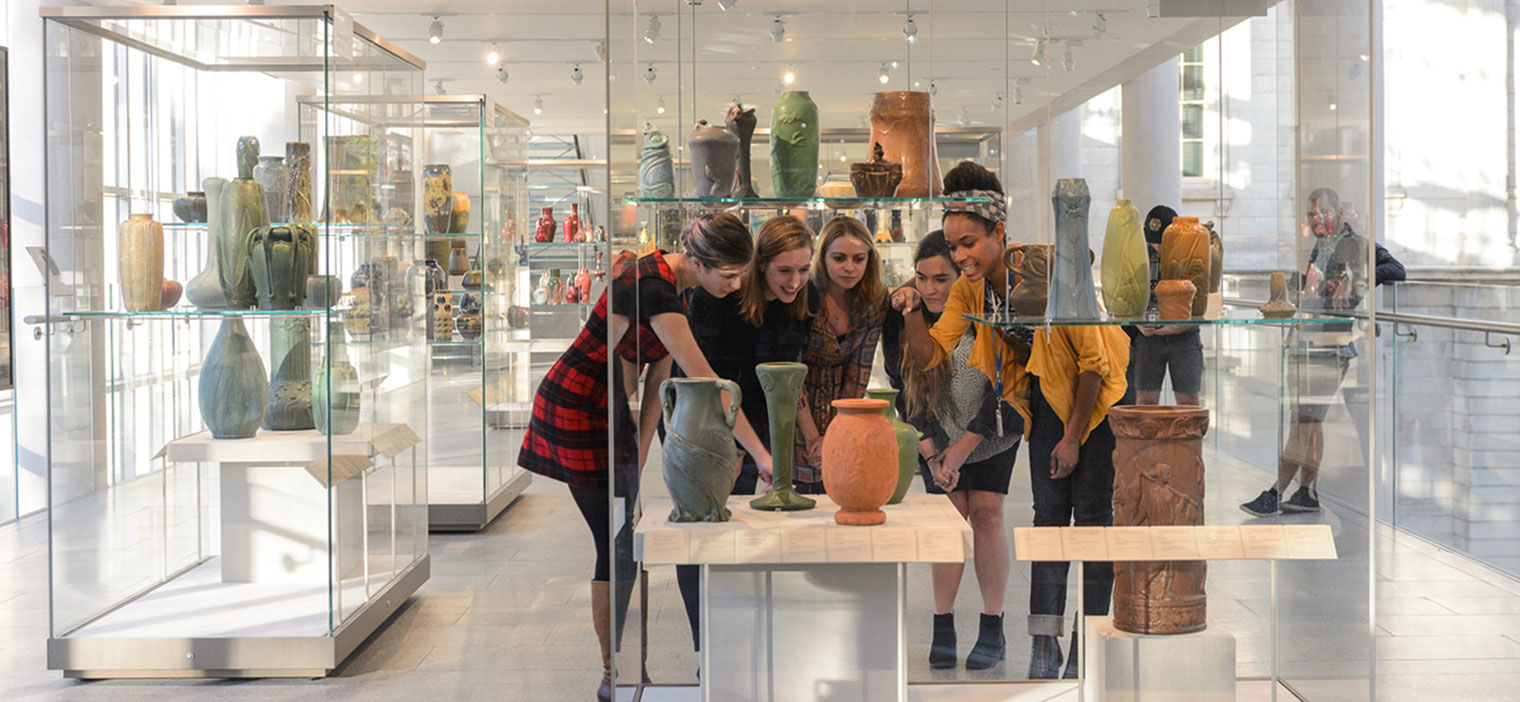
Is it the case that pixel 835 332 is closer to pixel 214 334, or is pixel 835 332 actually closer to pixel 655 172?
pixel 655 172

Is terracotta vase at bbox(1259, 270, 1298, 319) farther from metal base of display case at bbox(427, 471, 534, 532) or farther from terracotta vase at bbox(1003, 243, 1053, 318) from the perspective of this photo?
metal base of display case at bbox(427, 471, 534, 532)

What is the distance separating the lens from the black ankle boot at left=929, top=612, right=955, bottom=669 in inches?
128

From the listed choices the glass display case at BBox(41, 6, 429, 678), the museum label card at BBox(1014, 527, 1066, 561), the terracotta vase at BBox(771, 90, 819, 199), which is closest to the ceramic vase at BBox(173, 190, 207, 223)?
the glass display case at BBox(41, 6, 429, 678)

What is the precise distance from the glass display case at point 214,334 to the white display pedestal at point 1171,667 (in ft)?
7.71

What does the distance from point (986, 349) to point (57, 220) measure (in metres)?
2.77

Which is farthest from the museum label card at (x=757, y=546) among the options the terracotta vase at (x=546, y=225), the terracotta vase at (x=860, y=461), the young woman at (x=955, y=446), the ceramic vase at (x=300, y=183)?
the terracotta vase at (x=546, y=225)

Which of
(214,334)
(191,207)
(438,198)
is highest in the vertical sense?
(438,198)

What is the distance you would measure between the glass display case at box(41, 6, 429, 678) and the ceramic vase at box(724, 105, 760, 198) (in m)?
1.65

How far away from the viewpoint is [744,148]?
2828 millimetres

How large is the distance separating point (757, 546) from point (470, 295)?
13.9ft

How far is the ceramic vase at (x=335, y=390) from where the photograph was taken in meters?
3.91

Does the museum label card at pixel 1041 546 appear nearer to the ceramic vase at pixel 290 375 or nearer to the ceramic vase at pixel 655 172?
the ceramic vase at pixel 655 172

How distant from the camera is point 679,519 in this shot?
2.61 metres

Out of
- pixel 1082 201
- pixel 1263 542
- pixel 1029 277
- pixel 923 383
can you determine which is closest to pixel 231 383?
pixel 923 383
